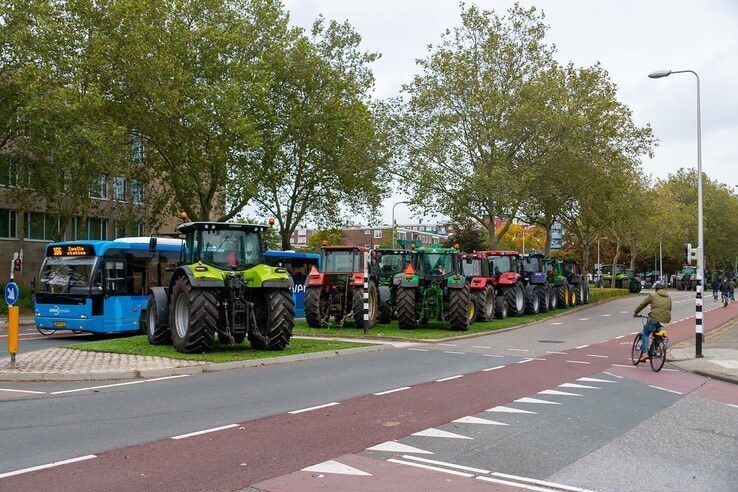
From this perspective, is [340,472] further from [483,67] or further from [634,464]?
[483,67]

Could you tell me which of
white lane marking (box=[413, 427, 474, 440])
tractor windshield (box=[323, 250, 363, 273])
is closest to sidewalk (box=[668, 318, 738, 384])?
white lane marking (box=[413, 427, 474, 440])

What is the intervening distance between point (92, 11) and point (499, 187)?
1991cm

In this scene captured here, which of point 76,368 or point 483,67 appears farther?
point 483,67

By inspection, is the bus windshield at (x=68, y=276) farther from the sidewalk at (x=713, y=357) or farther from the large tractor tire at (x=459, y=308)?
the sidewalk at (x=713, y=357)

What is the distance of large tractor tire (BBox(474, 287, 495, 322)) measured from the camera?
25.4m

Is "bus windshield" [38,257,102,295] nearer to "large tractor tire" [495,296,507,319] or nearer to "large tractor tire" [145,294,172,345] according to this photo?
"large tractor tire" [145,294,172,345]

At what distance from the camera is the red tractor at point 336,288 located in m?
22.5

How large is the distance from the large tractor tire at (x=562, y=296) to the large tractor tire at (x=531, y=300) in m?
4.80

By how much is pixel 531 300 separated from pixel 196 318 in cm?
1949

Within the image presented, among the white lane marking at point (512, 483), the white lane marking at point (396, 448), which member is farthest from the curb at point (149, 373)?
the white lane marking at point (512, 483)

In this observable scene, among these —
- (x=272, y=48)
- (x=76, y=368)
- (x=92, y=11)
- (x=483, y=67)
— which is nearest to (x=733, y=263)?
(x=483, y=67)

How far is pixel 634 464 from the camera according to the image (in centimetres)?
683

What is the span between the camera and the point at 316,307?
22500mm

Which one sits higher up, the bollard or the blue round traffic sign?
the blue round traffic sign
